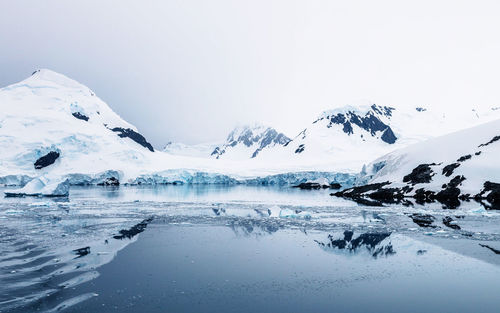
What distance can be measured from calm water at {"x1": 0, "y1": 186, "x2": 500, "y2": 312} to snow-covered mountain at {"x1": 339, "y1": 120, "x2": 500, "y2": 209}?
1810 centimetres

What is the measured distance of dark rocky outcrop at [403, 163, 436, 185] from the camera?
41.5 meters

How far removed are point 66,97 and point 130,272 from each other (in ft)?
406

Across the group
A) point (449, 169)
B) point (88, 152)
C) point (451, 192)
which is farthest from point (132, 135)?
point (451, 192)

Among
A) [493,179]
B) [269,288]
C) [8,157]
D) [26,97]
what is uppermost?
[26,97]

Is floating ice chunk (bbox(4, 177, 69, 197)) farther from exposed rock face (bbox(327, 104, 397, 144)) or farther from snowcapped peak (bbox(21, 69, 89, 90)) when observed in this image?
exposed rock face (bbox(327, 104, 397, 144))

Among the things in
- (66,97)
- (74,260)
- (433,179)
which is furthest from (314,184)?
(66,97)

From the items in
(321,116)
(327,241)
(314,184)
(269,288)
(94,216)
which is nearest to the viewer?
(269,288)

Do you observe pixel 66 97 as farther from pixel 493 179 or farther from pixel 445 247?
pixel 445 247

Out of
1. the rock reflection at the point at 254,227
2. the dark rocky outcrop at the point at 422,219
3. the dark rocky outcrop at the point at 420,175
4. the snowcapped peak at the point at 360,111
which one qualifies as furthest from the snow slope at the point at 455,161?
the snowcapped peak at the point at 360,111

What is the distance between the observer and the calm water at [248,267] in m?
8.23

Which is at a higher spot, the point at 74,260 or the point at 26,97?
the point at 26,97

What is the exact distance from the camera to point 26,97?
368 feet

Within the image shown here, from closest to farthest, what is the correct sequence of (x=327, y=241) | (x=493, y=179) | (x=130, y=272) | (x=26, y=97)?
1. (x=130, y=272)
2. (x=327, y=241)
3. (x=493, y=179)
4. (x=26, y=97)

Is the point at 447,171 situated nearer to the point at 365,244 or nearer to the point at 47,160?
the point at 365,244
